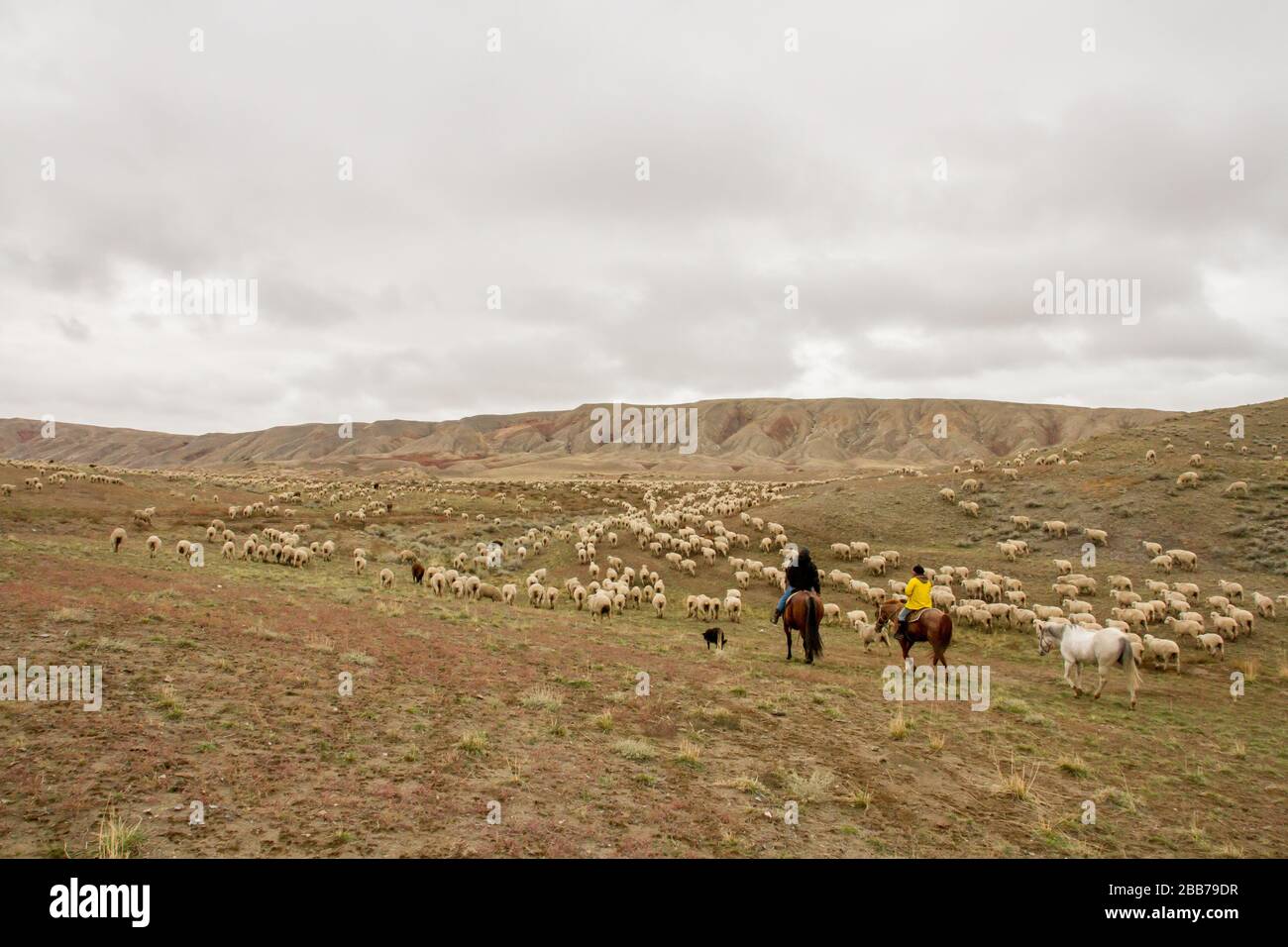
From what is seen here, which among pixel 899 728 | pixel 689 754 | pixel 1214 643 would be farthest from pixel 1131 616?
pixel 689 754

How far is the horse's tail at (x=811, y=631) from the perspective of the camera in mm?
16828

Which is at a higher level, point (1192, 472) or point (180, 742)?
point (1192, 472)

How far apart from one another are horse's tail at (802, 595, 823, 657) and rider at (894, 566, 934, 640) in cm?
229

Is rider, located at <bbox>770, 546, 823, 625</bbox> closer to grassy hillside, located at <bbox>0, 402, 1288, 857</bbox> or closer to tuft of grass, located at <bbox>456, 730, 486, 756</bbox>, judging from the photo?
grassy hillside, located at <bbox>0, 402, 1288, 857</bbox>

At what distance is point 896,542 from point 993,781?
91.8 feet

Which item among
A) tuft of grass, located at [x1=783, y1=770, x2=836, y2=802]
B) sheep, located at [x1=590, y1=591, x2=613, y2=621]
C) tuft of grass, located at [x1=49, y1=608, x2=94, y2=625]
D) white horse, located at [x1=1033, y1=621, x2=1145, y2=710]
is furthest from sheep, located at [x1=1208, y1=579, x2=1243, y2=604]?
tuft of grass, located at [x1=49, y1=608, x2=94, y2=625]

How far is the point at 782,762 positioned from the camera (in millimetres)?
9320

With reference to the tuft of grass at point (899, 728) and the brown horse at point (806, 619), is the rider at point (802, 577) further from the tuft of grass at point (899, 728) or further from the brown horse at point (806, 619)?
the tuft of grass at point (899, 728)

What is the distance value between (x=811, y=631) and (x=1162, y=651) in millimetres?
10172

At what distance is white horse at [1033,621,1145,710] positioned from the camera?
1466cm

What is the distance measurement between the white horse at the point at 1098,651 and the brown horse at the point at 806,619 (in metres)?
6.00
